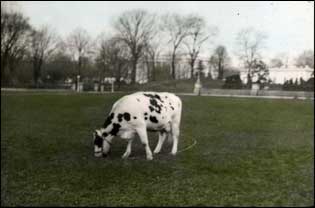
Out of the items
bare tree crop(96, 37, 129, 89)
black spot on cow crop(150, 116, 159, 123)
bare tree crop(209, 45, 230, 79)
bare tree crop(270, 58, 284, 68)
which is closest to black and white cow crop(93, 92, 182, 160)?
black spot on cow crop(150, 116, 159, 123)

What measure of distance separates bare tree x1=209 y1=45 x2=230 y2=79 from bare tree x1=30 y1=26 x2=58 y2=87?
53 centimetres

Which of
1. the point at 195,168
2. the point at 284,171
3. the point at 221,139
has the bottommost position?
the point at 284,171

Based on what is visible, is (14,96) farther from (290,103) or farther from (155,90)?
(290,103)

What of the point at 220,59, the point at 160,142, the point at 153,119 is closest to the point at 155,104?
the point at 153,119

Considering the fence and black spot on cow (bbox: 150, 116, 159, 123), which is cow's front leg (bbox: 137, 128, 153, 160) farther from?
the fence

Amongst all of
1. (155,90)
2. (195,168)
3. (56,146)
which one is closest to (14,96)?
(56,146)

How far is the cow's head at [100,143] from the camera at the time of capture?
72.9 inches

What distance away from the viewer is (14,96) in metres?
2.20

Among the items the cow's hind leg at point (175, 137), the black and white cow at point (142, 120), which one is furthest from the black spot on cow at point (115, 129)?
the cow's hind leg at point (175, 137)

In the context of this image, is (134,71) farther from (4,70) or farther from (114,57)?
(4,70)

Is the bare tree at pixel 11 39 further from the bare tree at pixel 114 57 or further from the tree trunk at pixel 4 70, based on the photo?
the bare tree at pixel 114 57

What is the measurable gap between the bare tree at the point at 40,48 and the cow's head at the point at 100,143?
30 centimetres

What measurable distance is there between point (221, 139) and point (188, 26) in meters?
0.44

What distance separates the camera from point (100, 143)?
6.08ft
